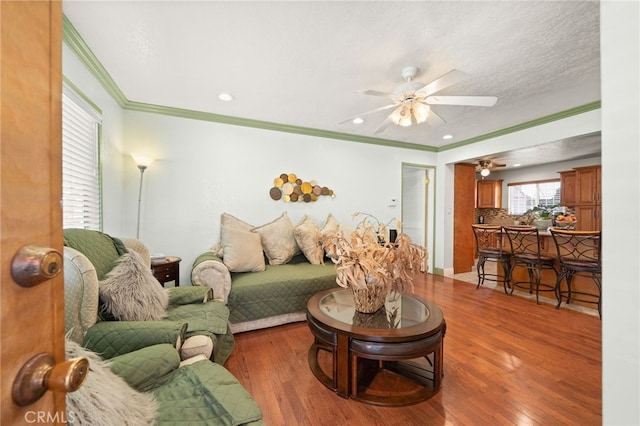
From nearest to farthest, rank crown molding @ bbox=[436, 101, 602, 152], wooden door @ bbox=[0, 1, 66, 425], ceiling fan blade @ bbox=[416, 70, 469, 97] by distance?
1. wooden door @ bbox=[0, 1, 66, 425]
2. ceiling fan blade @ bbox=[416, 70, 469, 97]
3. crown molding @ bbox=[436, 101, 602, 152]

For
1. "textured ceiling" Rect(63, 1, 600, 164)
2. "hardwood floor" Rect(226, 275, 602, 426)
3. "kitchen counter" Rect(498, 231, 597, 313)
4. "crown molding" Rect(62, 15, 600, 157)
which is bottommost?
"hardwood floor" Rect(226, 275, 602, 426)

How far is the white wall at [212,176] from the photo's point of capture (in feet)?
9.93

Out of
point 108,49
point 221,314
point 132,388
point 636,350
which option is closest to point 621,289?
point 636,350

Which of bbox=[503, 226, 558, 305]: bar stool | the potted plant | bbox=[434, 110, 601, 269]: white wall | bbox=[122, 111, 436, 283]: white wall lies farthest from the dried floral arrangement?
bbox=[434, 110, 601, 269]: white wall

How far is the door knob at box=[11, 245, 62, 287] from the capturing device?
0.29m

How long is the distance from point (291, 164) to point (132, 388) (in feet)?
10.2

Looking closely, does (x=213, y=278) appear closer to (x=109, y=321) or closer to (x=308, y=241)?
(x=109, y=321)

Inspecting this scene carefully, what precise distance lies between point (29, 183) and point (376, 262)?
5.24ft

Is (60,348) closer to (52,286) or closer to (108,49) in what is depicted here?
(52,286)

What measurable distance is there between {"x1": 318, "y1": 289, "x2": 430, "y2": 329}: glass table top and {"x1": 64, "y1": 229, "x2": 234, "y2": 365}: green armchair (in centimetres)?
79

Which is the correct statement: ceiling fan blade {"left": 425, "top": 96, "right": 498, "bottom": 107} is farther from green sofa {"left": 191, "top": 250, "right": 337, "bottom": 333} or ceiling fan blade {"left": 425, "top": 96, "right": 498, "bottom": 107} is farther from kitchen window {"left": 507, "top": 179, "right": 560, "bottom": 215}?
kitchen window {"left": 507, "top": 179, "right": 560, "bottom": 215}

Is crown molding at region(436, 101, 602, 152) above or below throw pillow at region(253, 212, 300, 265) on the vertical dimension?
above

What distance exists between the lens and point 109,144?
2572 millimetres

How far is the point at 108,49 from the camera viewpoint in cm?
198
